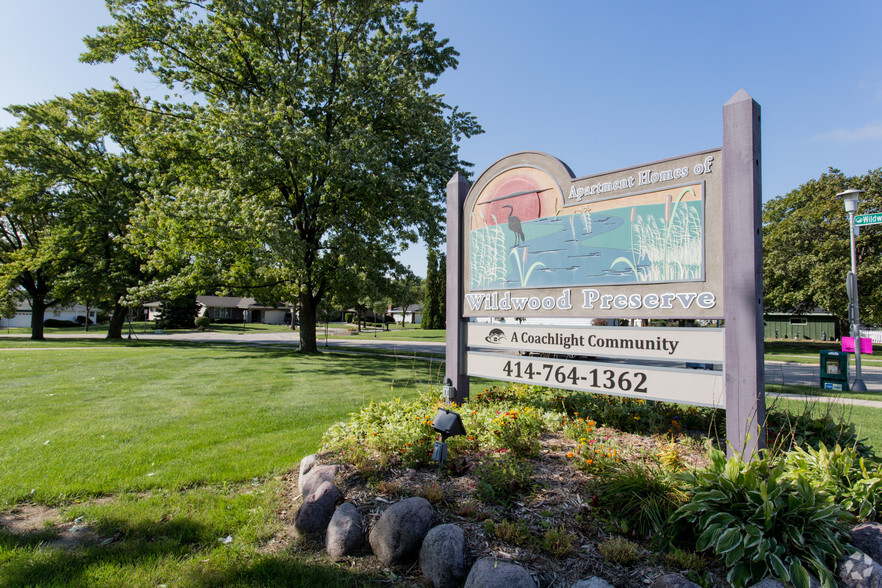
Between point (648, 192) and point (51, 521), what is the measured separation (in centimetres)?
614

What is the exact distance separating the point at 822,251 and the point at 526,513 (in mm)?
32814

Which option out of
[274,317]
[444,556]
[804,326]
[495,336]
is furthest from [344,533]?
[274,317]

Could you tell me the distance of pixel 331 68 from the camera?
1606cm

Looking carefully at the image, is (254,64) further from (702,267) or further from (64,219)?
(702,267)

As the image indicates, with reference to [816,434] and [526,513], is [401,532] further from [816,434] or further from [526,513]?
[816,434]

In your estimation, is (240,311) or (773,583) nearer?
(773,583)

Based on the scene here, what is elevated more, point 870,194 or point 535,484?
point 870,194

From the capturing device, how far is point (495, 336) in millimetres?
5730

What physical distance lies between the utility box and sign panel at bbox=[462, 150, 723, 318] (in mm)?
9537

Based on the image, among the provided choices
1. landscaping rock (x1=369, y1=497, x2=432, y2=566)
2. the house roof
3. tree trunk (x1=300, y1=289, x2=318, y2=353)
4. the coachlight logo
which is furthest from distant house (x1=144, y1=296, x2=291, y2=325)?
landscaping rock (x1=369, y1=497, x2=432, y2=566)

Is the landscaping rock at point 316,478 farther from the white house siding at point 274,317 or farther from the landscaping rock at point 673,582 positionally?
the white house siding at point 274,317

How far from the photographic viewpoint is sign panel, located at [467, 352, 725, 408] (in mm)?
4074

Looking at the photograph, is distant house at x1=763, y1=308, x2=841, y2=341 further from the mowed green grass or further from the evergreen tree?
the mowed green grass

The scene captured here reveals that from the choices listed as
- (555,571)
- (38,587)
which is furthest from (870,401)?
(38,587)
